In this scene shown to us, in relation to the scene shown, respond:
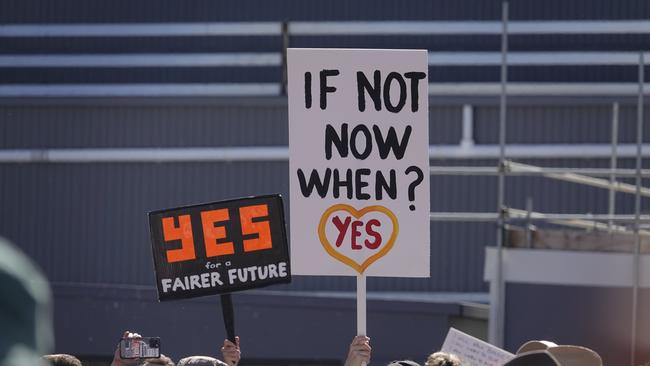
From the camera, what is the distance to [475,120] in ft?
54.0

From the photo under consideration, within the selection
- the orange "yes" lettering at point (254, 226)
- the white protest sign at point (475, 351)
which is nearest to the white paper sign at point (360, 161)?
the orange "yes" lettering at point (254, 226)

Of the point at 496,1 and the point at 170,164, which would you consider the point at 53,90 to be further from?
the point at 496,1

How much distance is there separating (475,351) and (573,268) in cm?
376

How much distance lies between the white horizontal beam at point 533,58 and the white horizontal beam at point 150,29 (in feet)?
Answer: 7.49

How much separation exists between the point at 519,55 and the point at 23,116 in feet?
21.6

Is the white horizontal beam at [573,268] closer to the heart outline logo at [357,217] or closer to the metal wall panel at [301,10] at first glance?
the heart outline logo at [357,217]

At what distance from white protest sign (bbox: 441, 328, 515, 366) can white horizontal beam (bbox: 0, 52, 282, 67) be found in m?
10.4

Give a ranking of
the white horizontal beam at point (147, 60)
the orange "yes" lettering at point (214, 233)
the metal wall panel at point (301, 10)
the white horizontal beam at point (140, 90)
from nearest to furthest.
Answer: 1. the orange "yes" lettering at point (214, 233)
2. the metal wall panel at point (301, 10)
3. the white horizontal beam at point (140, 90)
4. the white horizontal beam at point (147, 60)

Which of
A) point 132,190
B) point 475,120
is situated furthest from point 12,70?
point 475,120

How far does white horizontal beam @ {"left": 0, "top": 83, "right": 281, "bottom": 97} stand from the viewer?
16.7 meters

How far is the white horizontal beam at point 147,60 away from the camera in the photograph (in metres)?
16.8

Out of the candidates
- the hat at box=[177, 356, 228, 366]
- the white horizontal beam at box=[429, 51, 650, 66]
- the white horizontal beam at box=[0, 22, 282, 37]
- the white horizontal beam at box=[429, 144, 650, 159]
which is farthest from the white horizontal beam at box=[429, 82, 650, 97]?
the hat at box=[177, 356, 228, 366]

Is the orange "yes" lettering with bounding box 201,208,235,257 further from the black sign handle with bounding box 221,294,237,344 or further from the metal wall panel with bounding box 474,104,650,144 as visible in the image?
the metal wall panel with bounding box 474,104,650,144

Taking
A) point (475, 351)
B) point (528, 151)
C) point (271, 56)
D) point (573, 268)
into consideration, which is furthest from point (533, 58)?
point (475, 351)
